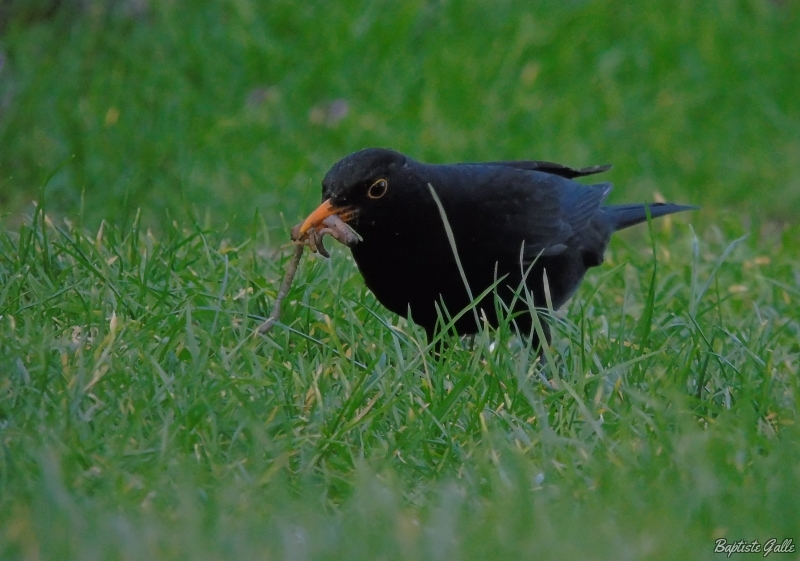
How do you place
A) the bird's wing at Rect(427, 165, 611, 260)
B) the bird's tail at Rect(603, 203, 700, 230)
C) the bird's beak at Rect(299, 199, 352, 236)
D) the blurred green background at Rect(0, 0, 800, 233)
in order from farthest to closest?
the blurred green background at Rect(0, 0, 800, 233)
the bird's tail at Rect(603, 203, 700, 230)
the bird's wing at Rect(427, 165, 611, 260)
the bird's beak at Rect(299, 199, 352, 236)

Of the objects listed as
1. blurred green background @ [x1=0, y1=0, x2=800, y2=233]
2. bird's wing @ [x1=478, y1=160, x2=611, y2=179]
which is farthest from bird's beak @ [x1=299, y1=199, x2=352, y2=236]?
blurred green background @ [x1=0, y1=0, x2=800, y2=233]

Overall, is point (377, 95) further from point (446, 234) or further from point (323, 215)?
point (323, 215)

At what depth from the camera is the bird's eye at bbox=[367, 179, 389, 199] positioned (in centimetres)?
382

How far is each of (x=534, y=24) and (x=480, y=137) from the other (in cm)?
138

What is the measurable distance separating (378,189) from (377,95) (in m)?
4.03

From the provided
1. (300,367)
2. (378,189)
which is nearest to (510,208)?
(378,189)

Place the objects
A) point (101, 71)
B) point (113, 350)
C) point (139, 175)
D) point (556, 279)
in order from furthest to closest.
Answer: point (101, 71) < point (139, 175) < point (556, 279) < point (113, 350)

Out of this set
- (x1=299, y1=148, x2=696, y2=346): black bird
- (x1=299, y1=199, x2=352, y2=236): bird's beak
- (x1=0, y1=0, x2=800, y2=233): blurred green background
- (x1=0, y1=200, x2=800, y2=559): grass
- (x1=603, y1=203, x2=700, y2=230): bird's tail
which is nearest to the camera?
(x1=0, y1=200, x2=800, y2=559): grass

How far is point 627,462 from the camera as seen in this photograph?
296 cm

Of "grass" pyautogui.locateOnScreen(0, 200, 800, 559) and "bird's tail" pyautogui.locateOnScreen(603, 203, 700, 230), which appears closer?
"grass" pyautogui.locateOnScreen(0, 200, 800, 559)

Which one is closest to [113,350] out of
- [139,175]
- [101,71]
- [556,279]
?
[556,279]

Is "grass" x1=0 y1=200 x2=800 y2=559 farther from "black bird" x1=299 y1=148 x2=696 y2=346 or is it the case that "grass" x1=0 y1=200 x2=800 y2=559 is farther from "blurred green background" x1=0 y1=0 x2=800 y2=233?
"blurred green background" x1=0 y1=0 x2=800 y2=233

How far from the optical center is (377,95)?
777cm

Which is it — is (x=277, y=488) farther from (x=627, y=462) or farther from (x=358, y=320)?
(x=358, y=320)
